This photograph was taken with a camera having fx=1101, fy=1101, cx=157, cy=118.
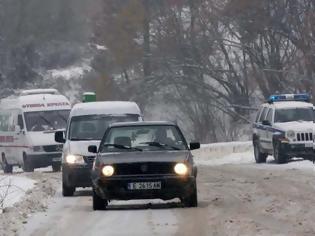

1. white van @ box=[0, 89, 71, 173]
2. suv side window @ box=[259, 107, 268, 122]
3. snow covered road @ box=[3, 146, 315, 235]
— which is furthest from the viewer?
suv side window @ box=[259, 107, 268, 122]

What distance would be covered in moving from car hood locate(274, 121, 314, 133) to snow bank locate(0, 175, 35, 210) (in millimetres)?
9024

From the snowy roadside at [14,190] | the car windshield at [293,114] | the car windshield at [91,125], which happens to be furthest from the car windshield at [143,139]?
the car windshield at [293,114]

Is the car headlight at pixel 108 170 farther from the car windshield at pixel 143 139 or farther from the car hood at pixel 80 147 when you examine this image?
the car hood at pixel 80 147

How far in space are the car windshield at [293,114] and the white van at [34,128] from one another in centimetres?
702

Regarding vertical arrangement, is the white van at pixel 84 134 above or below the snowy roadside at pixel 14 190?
above

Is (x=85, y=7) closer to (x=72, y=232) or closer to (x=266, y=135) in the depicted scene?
(x=266, y=135)

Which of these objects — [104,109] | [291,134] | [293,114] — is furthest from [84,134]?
[293,114]

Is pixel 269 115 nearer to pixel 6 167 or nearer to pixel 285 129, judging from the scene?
pixel 285 129

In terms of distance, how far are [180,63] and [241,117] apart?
511 centimetres

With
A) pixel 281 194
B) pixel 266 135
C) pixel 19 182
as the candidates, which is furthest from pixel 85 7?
pixel 281 194

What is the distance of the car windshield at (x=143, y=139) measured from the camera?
18.3 m

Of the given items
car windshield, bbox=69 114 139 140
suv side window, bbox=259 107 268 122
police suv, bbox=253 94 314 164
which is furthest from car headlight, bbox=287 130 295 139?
car windshield, bbox=69 114 139 140

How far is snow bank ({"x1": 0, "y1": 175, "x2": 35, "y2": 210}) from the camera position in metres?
19.2

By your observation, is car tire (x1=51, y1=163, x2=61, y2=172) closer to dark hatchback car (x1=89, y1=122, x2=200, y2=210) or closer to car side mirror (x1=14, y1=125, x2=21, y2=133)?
car side mirror (x1=14, y1=125, x2=21, y2=133)
